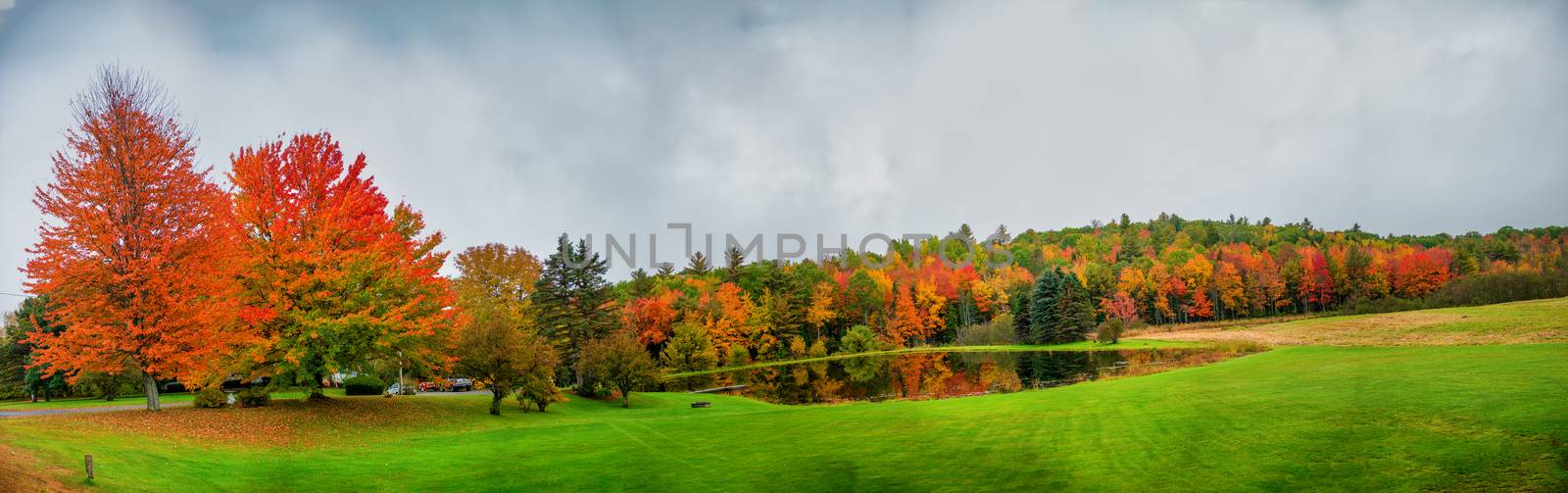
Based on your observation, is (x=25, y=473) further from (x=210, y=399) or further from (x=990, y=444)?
(x=990, y=444)

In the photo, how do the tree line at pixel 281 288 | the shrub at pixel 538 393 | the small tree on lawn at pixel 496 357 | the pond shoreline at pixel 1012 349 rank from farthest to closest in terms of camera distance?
1. the pond shoreline at pixel 1012 349
2. the shrub at pixel 538 393
3. the small tree on lawn at pixel 496 357
4. the tree line at pixel 281 288

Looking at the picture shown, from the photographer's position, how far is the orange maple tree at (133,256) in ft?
59.6

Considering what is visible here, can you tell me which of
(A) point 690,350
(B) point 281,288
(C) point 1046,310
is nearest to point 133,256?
(B) point 281,288

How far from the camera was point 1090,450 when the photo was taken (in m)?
12.0

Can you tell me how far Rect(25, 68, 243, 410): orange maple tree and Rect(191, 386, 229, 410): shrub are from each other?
0.88m

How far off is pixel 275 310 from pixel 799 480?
19.0 metres

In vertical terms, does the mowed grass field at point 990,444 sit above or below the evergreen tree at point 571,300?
below

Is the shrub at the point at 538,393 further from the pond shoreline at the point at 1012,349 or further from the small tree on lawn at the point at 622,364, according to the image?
the pond shoreline at the point at 1012,349

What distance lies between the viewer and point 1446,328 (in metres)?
37.2

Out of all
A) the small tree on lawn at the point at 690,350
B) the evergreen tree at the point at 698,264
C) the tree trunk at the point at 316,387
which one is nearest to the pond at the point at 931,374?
the small tree on lawn at the point at 690,350

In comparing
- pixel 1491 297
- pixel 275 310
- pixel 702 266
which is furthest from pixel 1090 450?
pixel 702 266

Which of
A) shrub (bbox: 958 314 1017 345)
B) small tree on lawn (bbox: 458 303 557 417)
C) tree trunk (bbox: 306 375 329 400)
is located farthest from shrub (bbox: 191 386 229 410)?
shrub (bbox: 958 314 1017 345)

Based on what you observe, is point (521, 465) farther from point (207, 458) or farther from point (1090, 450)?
point (1090, 450)

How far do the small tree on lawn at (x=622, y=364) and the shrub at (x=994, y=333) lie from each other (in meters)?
53.3
